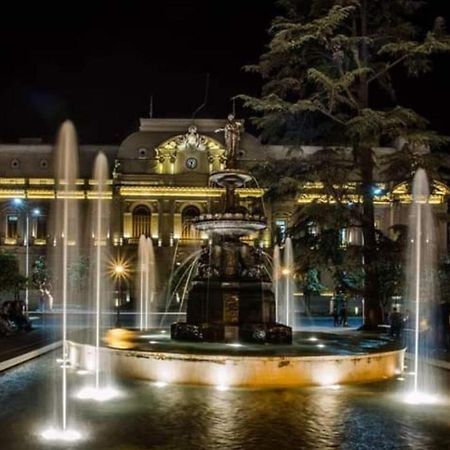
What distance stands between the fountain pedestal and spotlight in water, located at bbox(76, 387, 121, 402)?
3318 mm

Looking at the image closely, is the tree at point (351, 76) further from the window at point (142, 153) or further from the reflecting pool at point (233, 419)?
the window at point (142, 153)

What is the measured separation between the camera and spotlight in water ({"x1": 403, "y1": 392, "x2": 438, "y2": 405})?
33.5 ft

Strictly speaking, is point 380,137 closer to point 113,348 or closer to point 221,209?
point 221,209

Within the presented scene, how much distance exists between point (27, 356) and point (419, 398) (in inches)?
312

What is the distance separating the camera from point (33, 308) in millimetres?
47531


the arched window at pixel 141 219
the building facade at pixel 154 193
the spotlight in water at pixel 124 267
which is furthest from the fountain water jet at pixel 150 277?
the spotlight in water at pixel 124 267

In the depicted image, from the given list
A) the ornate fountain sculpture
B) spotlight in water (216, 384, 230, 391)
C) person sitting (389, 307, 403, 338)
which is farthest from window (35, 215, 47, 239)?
spotlight in water (216, 384, 230, 391)

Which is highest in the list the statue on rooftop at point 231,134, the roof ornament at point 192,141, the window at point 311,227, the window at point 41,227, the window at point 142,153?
the roof ornament at point 192,141

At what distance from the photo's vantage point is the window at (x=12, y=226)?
199 ft

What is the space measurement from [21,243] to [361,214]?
4248cm

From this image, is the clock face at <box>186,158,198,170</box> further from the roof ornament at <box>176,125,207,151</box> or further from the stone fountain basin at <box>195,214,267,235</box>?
the stone fountain basin at <box>195,214,267,235</box>

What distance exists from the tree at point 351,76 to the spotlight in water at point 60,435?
15.2m

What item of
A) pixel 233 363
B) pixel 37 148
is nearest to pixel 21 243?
pixel 37 148

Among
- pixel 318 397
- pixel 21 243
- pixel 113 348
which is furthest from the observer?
pixel 21 243
